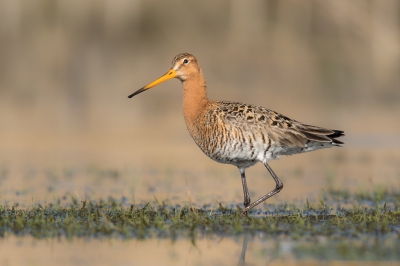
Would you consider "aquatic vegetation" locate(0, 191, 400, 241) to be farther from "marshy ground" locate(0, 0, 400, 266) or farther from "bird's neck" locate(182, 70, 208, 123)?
"bird's neck" locate(182, 70, 208, 123)

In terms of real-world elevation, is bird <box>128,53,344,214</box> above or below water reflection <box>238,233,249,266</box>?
above

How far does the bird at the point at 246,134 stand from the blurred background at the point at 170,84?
5.62 feet

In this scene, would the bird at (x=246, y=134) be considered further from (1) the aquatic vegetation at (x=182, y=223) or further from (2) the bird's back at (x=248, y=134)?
(1) the aquatic vegetation at (x=182, y=223)

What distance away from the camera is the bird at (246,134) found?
924cm

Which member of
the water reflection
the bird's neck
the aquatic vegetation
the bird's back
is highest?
the bird's neck

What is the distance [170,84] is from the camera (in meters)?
24.1

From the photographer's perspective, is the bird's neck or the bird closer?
the bird

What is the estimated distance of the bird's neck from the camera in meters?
9.77

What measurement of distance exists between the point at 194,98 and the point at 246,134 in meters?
1.00

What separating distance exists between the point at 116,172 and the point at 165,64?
13.1 m

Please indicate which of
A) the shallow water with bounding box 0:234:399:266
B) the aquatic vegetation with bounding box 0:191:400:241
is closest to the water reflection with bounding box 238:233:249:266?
the shallow water with bounding box 0:234:399:266

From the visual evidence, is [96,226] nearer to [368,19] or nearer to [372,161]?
[372,161]

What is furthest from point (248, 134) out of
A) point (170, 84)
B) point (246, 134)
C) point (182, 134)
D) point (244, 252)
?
point (170, 84)

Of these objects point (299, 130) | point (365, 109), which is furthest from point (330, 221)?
point (365, 109)
